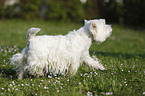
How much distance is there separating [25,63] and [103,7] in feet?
61.8

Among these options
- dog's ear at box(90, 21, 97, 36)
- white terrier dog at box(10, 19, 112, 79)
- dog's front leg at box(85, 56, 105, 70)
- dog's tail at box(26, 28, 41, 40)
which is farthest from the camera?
dog's front leg at box(85, 56, 105, 70)

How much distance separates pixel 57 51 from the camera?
3.68 m

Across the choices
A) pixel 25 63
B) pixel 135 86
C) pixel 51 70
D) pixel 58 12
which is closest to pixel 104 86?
pixel 135 86

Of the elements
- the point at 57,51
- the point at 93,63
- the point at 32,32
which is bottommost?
the point at 93,63

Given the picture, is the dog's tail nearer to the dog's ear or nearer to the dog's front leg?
the dog's ear

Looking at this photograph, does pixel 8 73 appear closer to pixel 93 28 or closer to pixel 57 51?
pixel 57 51

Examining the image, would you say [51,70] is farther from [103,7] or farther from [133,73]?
[103,7]

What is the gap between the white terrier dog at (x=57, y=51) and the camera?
352 centimetres

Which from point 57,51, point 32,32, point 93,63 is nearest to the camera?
point 32,32

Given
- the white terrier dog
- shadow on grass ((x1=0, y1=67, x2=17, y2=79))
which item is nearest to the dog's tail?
the white terrier dog

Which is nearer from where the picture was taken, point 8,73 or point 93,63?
point 8,73

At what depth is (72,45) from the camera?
3.70m

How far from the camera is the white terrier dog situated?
3.52 meters

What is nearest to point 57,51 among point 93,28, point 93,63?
point 93,28
